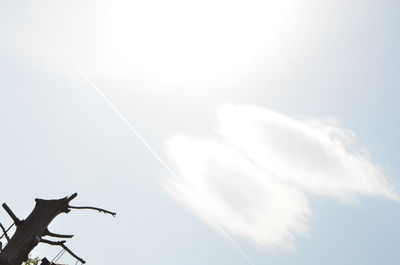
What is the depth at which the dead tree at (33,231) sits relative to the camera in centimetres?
525

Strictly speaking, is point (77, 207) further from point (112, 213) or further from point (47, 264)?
point (47, 264)

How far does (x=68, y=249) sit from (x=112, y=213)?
880 millimetres

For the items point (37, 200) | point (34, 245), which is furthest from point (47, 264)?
point (37, 200)

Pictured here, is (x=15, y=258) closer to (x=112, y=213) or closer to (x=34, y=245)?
(x=34, y=245)

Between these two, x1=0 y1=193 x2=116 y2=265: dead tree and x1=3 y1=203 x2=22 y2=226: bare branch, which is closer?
x1=0 y1=193 x2=116 y2=265: dead tree

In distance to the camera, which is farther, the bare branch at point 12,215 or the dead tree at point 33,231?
the bare branch at point 12,215

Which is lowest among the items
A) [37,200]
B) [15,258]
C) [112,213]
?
[15,258]

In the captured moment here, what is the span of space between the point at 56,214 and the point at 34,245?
57cm

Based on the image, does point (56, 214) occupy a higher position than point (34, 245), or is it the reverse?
point (56, 214)

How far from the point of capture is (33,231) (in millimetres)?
5488

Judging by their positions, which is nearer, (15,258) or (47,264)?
(15,258)

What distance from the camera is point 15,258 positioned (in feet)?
17.1

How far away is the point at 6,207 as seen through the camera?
217 inches

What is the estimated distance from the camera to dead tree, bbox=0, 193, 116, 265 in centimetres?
525
